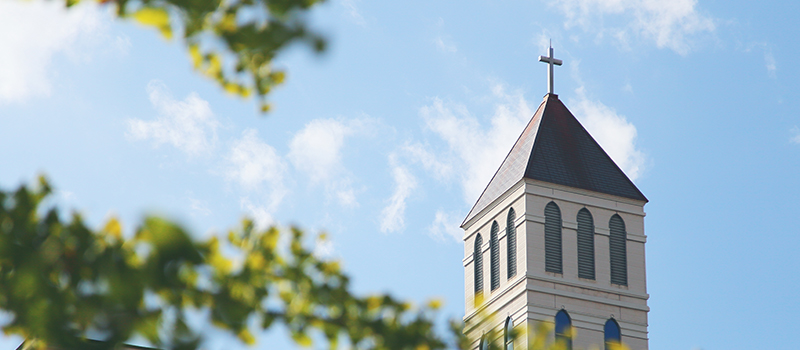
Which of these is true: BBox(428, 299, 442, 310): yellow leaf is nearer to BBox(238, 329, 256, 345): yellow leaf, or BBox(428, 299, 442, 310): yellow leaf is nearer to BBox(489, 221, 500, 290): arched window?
BBox(238, 329, 256, 345): yellow leaf

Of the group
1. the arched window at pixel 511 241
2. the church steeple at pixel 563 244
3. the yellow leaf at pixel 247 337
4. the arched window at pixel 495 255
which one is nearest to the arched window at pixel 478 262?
the church steeple at pixel 563 244

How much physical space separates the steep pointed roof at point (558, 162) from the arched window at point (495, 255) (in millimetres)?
1049

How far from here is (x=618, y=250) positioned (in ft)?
113

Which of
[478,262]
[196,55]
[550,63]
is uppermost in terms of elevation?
[550,63]

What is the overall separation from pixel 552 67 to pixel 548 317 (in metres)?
10.1

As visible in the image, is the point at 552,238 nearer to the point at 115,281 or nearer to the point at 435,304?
the point at 435,304

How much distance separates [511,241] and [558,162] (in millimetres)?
3062

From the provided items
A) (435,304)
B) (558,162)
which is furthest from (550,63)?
(435,304)

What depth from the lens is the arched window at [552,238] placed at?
110ft

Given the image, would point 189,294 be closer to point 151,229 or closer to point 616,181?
point 151,229

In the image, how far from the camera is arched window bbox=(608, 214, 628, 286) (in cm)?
3431

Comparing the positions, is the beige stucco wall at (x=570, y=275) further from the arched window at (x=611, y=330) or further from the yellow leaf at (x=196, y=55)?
the yellow leaf at (x=196, y=55)

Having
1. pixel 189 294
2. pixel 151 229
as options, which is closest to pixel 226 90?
pixel 189 294

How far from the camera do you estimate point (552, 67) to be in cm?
3909
